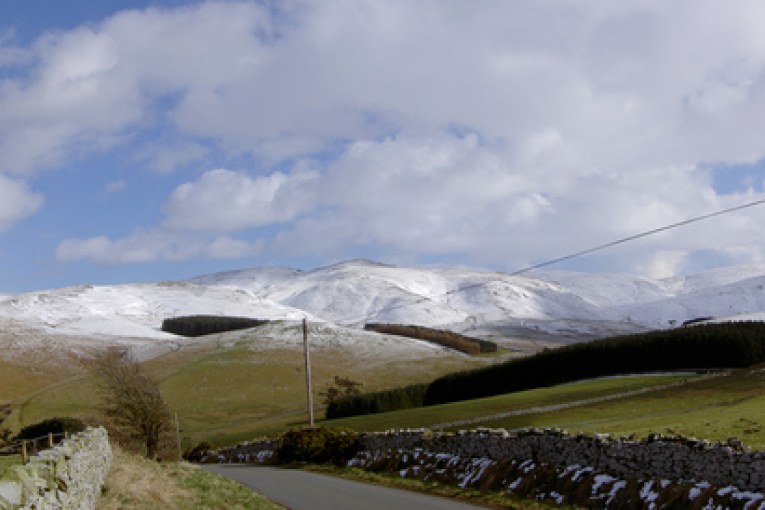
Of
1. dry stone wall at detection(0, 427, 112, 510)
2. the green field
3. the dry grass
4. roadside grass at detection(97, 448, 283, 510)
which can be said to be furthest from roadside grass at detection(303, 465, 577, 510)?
dry stone wall at detection(0, 427, 112, 510)

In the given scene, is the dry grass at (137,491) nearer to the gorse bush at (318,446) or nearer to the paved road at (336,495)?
the paved road at (336,495)

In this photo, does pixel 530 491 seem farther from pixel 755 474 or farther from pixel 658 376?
pixel 658 376

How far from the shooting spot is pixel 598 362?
10131 cm

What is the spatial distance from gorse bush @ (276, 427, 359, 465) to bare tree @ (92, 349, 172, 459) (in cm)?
749

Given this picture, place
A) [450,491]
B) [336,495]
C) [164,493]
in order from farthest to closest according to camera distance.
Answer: [336,495]
[450,491]
[164,493]

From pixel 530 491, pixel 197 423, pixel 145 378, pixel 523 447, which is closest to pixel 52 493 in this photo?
pixel 530 491

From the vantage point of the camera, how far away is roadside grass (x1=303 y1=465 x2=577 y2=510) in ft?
72.4

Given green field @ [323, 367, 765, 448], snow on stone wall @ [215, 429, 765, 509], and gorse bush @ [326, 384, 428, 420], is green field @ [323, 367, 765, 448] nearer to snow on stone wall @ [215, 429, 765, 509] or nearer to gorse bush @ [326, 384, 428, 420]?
snow on stone wall @ [215, 429, 765, 509]

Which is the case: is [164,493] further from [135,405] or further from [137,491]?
[135,405]

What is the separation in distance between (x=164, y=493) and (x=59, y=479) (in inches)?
301

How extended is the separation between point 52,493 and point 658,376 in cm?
8060

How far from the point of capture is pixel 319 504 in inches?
971

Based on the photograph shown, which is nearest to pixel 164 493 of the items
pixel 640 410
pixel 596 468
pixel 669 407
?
pixel 596 468

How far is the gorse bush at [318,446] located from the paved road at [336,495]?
6.62 meters
